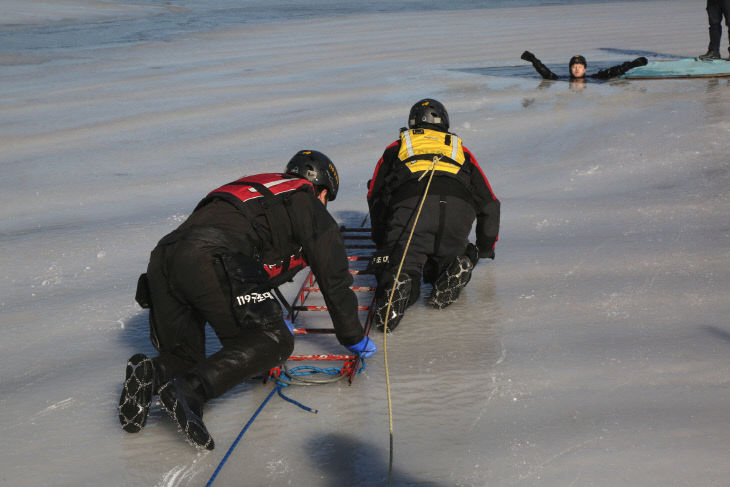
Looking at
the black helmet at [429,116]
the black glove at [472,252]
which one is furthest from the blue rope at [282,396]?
the black helmet at [429,116]

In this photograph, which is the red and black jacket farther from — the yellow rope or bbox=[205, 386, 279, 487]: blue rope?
bbox=[205, 386, 279, 487]: blue rope

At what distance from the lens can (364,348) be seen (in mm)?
3602

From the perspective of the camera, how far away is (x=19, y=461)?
10.0 ft

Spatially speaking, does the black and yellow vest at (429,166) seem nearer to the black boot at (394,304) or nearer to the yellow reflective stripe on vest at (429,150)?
the yellow reflective stripe on vest at (429,150)

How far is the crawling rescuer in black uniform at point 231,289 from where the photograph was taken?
312cm

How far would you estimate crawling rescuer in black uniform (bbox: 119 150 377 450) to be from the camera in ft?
10.2

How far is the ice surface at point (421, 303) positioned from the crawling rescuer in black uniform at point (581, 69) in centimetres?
18

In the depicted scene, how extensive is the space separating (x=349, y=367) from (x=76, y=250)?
→ 265 cm

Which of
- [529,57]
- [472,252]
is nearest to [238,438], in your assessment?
[472,252]

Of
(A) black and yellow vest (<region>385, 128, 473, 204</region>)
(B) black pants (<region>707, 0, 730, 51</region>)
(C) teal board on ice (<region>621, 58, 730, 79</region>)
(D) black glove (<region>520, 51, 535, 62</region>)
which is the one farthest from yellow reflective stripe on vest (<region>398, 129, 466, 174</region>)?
(B) black pants (<region>707, 0, 730, 51</region>)

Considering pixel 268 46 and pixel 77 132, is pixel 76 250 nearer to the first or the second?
pixel 77 132

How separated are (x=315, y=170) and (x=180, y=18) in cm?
2150

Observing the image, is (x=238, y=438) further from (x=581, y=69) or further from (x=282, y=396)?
(x=581, y=69)

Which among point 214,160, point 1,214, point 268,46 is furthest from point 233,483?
point 268,46
